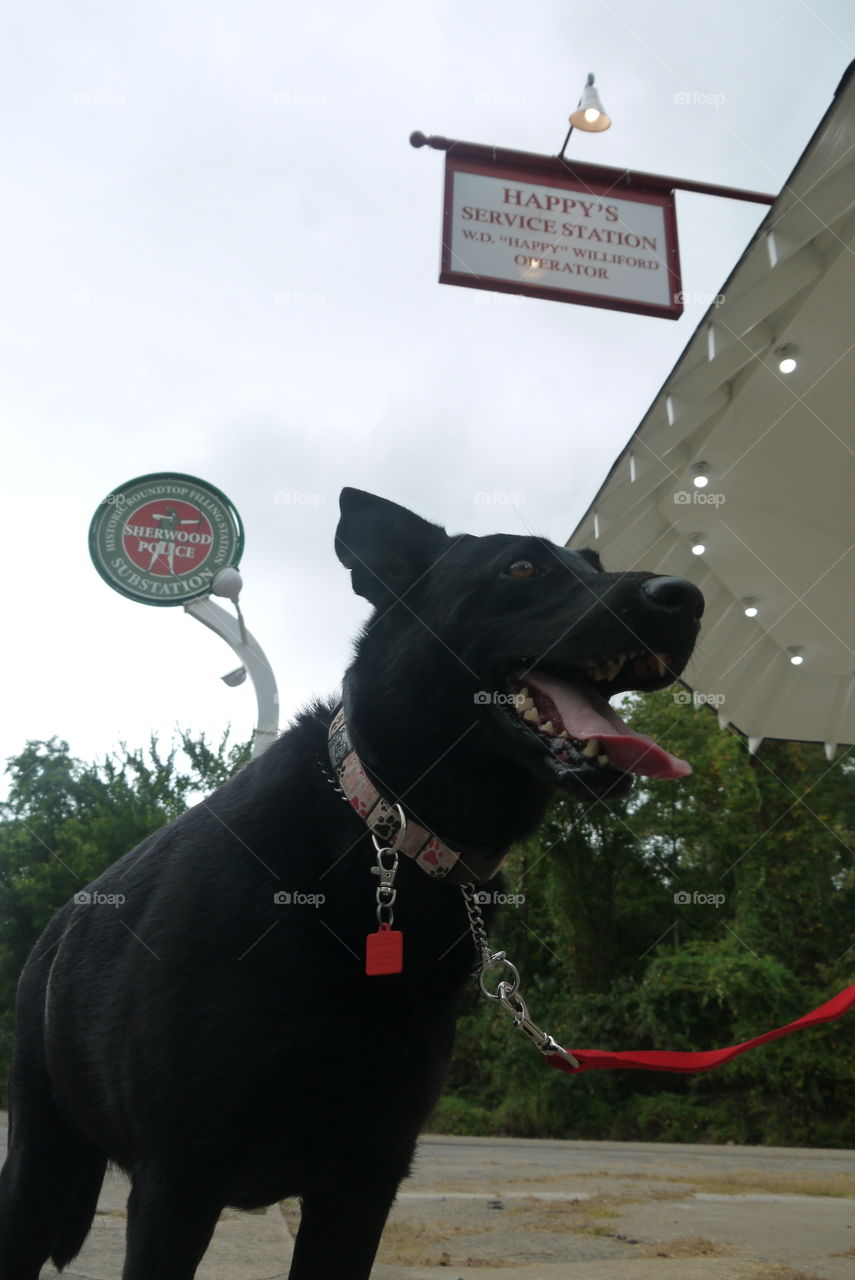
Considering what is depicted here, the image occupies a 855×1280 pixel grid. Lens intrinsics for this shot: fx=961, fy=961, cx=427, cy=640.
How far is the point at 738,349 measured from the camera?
18.1 ft

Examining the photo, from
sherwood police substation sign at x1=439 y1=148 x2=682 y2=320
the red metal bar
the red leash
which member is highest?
the red metal bar

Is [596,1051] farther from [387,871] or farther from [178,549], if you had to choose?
[178,549]

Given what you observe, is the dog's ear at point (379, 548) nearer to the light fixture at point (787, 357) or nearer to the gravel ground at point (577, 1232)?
the gravel ground at point (577, 1232)

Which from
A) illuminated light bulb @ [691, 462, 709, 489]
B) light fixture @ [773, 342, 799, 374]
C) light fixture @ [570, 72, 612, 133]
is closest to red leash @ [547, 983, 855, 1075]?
light fixture @ [773, 342, 799, 374]

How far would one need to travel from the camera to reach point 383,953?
65.1 inches

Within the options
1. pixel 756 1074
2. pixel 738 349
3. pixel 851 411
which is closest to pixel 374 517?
pixel 738 349

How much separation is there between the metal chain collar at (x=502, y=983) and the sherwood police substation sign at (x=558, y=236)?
4.05 metres

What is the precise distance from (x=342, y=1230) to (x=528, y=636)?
1.14m

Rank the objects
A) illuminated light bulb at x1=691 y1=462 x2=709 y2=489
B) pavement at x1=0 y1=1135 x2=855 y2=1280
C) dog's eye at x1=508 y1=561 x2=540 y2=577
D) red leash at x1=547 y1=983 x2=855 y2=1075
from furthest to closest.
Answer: illuminated light bulb at x1=691 y1=462 x2=709 y2=489, pavement at x1=0 y1=1135 x2=855 y2=1280, red leash at x1=547 y1=983 x2=855 y2=1075, dog's eye at x1=508 y1=561 x2=540 y2=577

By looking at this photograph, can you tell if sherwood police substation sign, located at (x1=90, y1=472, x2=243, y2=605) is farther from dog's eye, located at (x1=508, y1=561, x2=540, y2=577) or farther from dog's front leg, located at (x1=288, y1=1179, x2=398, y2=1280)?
dog's front leg, located at (x1=288, y1=1179, x2=398, y2=1280)

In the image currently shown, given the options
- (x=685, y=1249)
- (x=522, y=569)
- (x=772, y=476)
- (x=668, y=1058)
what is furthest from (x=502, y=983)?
(x=772, y=476)

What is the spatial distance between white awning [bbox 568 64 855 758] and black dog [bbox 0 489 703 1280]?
279 centimetres

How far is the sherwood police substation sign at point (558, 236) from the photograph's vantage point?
530 cm

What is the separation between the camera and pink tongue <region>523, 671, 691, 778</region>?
68.5 inches
